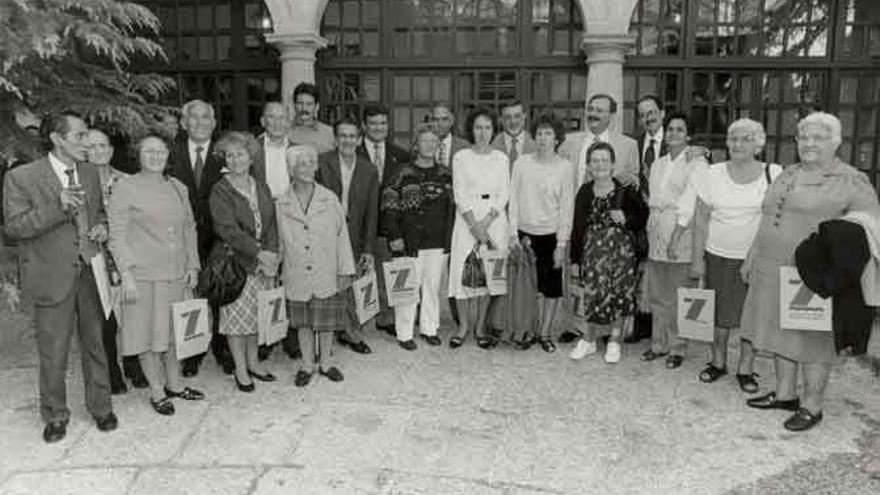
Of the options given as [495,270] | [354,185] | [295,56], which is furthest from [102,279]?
[295,56]

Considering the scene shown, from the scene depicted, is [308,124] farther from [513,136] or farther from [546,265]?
[546,265]

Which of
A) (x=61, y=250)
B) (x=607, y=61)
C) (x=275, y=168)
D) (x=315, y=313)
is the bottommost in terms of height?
(x=315, y=313)

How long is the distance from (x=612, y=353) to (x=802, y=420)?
145 centimetres

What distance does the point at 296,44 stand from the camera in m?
7.96

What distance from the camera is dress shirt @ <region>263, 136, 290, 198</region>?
18.6 ft

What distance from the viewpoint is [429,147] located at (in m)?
5.71

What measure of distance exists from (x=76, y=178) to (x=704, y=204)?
3.77 m

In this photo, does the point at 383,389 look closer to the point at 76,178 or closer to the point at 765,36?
the point at 76,178

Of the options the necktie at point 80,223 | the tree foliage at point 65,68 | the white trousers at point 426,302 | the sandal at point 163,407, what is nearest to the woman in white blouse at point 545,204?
the white trousers at point 426,302

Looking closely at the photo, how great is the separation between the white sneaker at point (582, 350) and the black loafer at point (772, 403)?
1233 millimetres

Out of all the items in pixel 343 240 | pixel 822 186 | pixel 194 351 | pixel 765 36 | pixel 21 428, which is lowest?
pixel 21 428

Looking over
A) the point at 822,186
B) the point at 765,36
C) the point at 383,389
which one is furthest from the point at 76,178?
the point at 765,36

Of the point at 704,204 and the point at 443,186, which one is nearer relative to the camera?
the point at 704,204

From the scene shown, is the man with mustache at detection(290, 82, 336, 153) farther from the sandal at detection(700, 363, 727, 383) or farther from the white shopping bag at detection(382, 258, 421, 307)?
the sandal at detection(700, 363, 727, 383)
